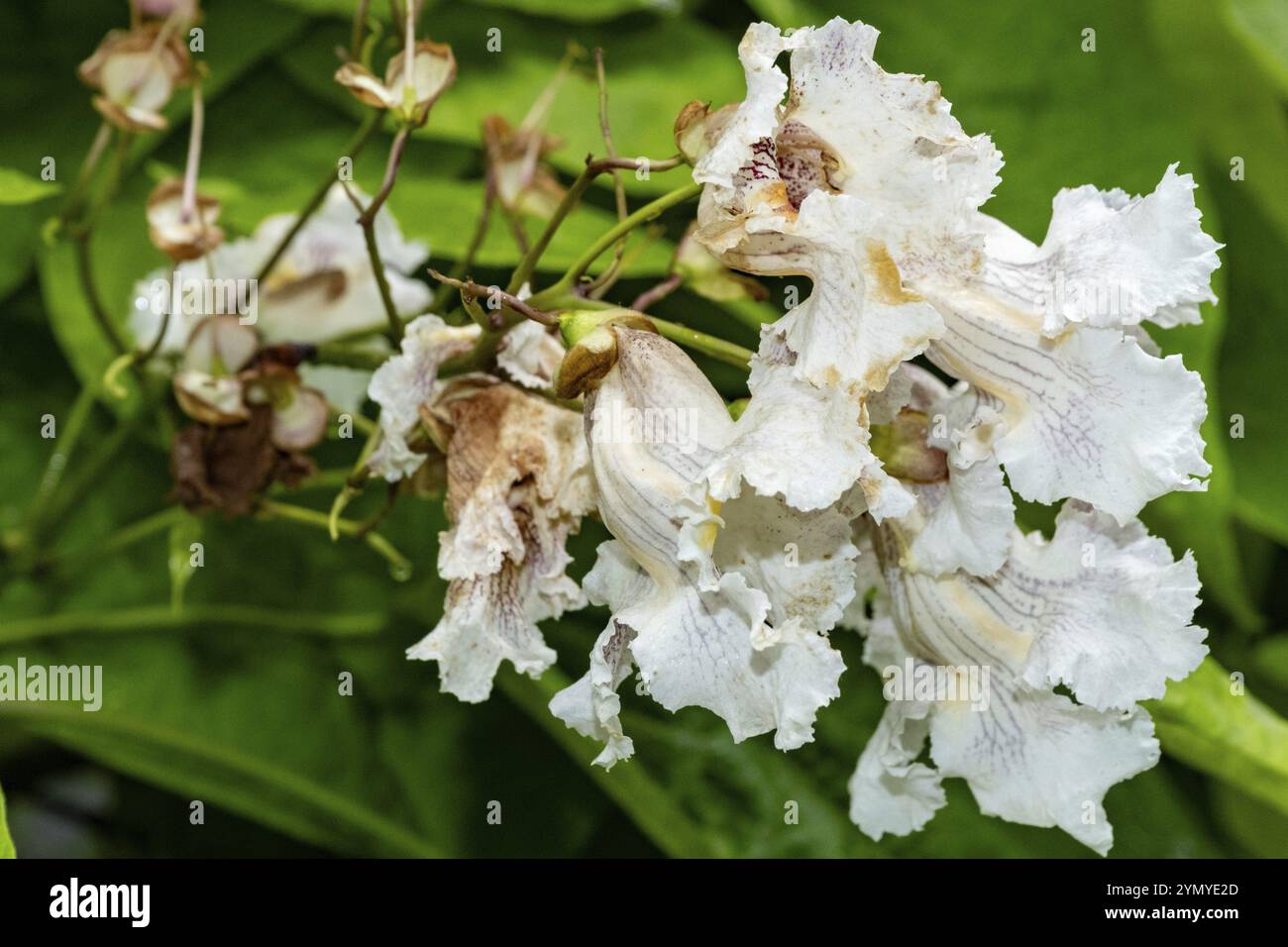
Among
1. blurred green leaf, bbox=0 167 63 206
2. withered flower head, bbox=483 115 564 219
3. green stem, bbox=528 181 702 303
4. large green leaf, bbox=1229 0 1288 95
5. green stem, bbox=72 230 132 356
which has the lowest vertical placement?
green stem, bbox=528 181 702 303

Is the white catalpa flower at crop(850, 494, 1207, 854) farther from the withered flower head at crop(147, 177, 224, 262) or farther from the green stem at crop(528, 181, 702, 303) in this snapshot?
the withered flower head at crop(147, 177, 224, 262)

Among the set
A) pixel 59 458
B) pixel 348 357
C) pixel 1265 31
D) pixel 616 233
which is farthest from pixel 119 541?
pixel 1265 31

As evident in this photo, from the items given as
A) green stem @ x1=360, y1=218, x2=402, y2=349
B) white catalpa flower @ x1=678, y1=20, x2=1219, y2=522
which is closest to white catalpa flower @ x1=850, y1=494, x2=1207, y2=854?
white catalpa flower @ x1=678, y1=20, x2=1219, y2=522

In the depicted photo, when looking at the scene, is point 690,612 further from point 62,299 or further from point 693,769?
point 62,299

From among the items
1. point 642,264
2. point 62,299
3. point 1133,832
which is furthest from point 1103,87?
point 62,299

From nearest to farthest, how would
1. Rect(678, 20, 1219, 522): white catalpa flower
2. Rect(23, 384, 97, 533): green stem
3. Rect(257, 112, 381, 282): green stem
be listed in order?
Rect(678, 20, 1219, 522): white catalpa flower → Rect(257, 112, 381, 282): green stem → Rect(23, 384, 97, 533): green stem
